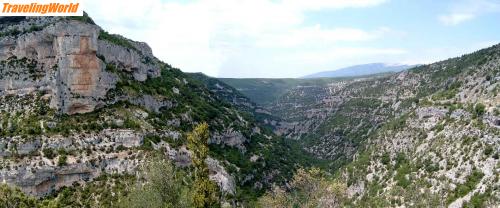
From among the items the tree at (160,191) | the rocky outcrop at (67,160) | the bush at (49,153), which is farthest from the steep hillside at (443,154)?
the bush at (49,153)

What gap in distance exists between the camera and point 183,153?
268 ft

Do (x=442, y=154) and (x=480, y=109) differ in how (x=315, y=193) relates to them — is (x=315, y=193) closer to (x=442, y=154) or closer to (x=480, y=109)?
(x=442, y=154)

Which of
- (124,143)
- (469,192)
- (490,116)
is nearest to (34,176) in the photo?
(124,143)

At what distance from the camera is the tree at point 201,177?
52.5 metres

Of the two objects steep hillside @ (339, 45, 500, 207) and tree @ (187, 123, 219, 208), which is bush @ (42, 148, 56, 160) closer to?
tree @ (187, 123, 219, 208)

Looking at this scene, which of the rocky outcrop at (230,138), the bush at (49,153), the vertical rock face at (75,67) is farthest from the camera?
the rocky outcrop at (230,138)

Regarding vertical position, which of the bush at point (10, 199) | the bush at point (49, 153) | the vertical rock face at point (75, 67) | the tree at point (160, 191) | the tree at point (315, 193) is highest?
the vertical rock face at point (75, 67)

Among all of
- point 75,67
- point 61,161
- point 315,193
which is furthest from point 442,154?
point 75,67

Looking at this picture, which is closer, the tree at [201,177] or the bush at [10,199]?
the bush at [10,199]

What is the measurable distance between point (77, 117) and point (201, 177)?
31.0 meters

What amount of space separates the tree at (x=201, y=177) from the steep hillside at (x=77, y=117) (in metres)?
19.2

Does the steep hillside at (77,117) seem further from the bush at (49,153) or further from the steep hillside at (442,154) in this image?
the steep hillside at (442,154)

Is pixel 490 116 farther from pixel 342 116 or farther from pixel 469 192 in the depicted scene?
pixel 342 116

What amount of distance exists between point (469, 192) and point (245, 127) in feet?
217
